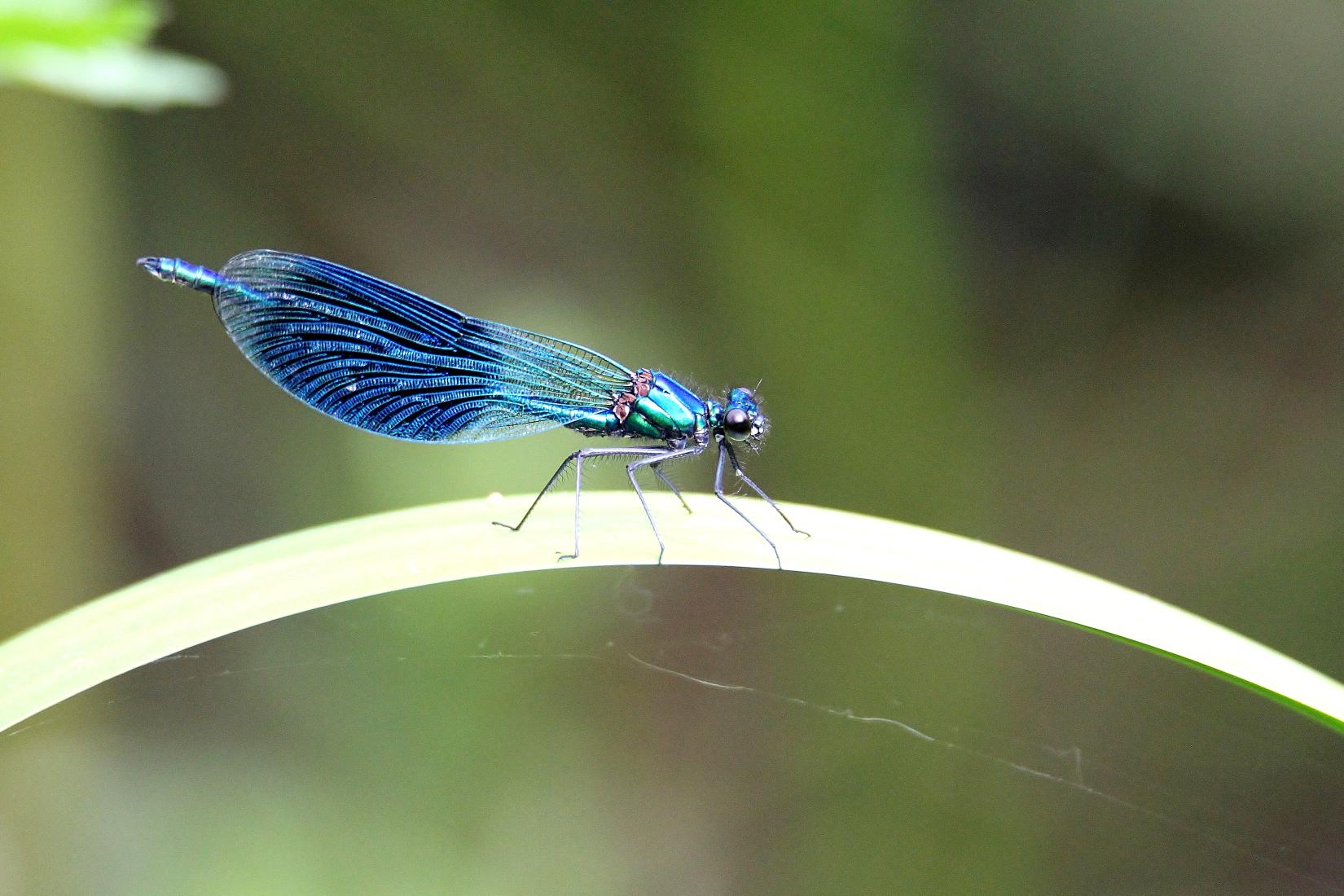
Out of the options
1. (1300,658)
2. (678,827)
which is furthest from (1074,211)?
(678,827)

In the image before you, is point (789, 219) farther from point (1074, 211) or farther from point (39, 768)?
point (39, 768)

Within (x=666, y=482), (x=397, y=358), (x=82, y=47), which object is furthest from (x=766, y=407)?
(x=82, y=47)

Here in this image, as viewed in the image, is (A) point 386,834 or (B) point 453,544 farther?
(A) point 386,834

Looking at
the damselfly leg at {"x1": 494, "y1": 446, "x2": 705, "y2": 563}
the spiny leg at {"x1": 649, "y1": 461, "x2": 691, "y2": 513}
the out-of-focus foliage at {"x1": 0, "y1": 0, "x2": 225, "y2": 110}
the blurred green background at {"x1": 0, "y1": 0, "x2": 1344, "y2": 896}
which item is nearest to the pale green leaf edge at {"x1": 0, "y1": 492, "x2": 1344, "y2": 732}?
the damselfly leg at {"x1": 494, "y1": 446, "x2": 705, "y2": 563}

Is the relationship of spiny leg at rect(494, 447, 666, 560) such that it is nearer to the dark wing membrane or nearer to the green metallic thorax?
the green metallic thorax

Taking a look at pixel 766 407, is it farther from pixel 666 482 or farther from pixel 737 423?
pixel 666 482

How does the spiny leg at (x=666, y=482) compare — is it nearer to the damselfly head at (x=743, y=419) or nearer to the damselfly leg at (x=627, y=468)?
the damselfly leg at (x=627, y=468)
